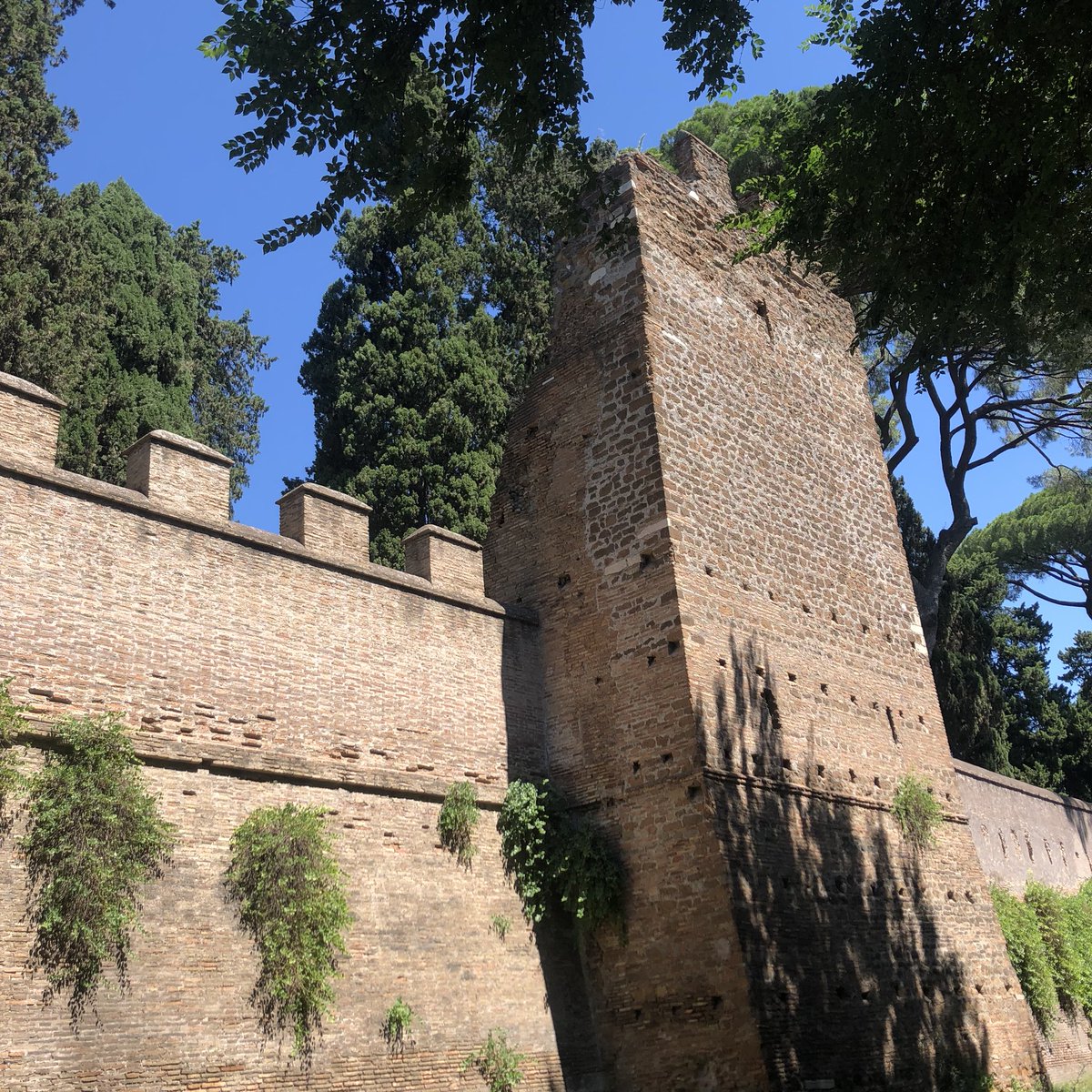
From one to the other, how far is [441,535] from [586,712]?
1.95 m

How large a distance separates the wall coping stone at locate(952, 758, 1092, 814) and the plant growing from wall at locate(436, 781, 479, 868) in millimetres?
7215

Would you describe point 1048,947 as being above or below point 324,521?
below

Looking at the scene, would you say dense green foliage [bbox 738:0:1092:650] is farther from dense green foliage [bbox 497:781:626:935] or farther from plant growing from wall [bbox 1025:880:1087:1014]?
plant growing from wall [bbox 1025:880:1087:1014]

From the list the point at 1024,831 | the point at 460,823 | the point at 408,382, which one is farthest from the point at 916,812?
the point at 408,382

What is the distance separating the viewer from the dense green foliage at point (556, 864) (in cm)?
867

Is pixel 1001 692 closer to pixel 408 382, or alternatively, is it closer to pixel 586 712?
pixel 408 382

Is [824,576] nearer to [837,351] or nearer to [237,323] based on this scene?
[837,351]

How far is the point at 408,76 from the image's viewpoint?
622cm

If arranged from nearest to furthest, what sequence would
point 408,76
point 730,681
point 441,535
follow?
point 408,76
point 730,681
point 441,535

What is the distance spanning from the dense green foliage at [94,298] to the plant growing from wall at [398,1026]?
9383mm

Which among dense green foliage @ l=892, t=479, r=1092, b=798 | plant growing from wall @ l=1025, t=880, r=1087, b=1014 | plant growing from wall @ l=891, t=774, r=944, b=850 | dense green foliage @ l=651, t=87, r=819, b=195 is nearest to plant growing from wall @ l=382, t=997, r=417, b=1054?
plant growing from wall @ l=891, t=774, r=944, b=850

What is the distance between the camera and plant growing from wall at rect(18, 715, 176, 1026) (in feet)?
20.1

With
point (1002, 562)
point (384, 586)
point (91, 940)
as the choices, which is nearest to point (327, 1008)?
point (91, 940)

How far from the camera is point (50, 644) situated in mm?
6812
